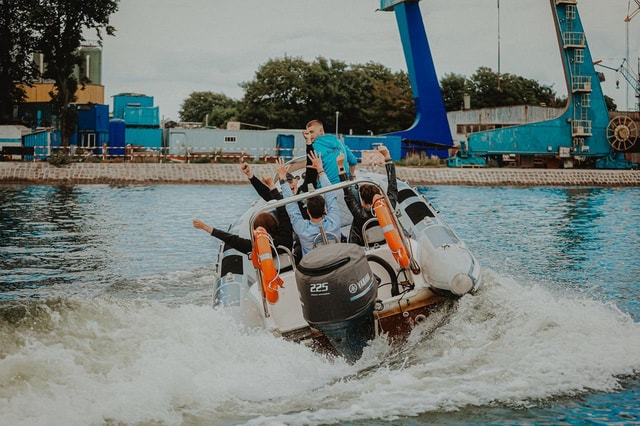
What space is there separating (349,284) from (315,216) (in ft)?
3.83

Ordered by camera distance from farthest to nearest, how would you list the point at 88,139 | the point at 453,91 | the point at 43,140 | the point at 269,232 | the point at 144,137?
1. the point at 453,91
2. the point at 144,137
3. the point at 88,139
4. the point at 43,140
5. the point at 269,232

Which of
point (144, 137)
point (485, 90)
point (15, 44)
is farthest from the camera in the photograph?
point (485, 90)

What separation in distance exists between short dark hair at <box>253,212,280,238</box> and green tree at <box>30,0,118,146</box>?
119 feet

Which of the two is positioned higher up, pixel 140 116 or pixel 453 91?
pixel 453 91

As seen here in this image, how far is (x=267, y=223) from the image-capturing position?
7.25 meters

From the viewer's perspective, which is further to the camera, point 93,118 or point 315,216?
point 93,118

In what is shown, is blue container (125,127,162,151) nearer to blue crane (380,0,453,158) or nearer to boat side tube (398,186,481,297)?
blue crane (380,0,453,158)

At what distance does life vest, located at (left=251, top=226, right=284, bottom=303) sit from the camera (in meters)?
6.50

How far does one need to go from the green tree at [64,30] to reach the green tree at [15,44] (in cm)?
90

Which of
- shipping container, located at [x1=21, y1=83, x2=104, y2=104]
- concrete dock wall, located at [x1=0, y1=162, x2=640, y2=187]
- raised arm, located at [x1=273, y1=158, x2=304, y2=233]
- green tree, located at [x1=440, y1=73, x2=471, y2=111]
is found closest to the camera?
raised arm, located at [x1=273, y1=158, x2=304, y2=233]

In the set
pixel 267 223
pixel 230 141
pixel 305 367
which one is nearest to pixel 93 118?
pixel 230 141

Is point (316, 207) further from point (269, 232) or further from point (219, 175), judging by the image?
point (219, 175)

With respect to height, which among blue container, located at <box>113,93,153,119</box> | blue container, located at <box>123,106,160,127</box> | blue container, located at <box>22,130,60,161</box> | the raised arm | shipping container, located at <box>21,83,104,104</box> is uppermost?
shipping container, located at <box>21,83,104,104</box>

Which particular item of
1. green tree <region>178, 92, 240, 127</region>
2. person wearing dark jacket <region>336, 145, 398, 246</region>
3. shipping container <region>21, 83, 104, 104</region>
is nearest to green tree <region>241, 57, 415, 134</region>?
shipping container <region>21, 83, 104, 104</region>
